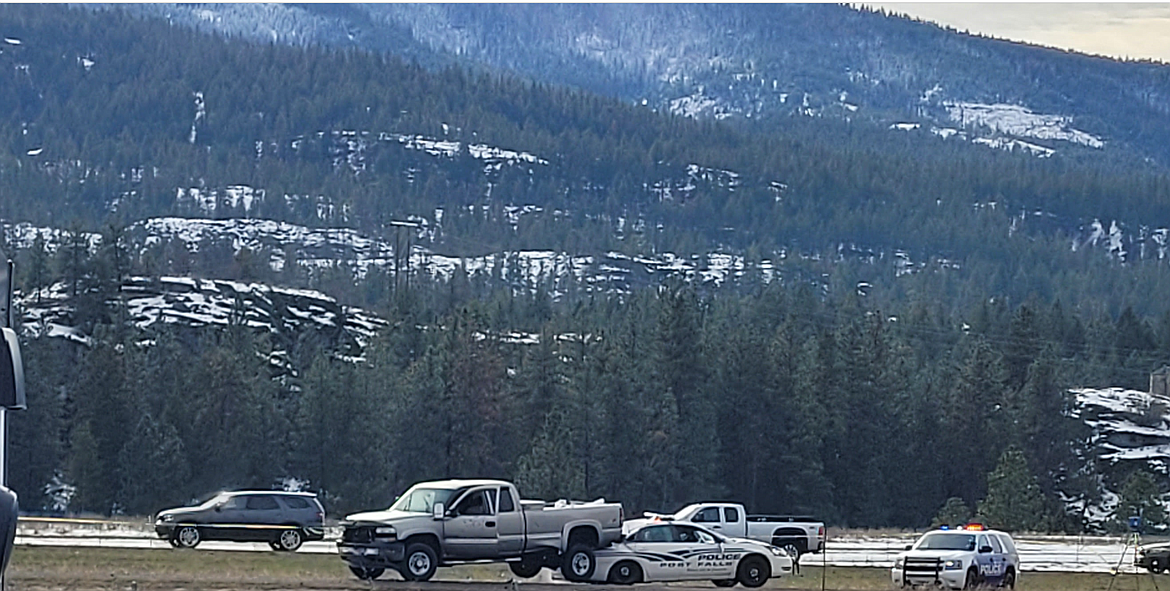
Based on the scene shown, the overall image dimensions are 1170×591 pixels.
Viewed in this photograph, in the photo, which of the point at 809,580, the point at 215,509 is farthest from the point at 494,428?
the point at 809,580

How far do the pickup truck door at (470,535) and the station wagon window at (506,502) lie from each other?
257 millimetres

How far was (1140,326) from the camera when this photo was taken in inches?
5364

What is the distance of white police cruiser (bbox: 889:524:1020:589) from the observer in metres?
31.1

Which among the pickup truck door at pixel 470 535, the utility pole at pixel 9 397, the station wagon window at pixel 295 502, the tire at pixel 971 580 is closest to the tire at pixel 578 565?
the pickup truck door at pixel 470 535

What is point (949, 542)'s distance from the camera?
31891 millimetres

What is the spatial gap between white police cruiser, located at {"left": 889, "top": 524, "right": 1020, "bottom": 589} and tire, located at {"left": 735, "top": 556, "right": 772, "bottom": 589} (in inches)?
120

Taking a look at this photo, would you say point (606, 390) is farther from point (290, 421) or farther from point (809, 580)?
point (809, 580)

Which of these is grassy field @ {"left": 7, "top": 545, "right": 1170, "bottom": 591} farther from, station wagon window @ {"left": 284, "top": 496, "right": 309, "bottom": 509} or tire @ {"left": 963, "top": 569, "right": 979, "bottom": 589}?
station wagon window @ {"left": 284, "top": 496, "right": 309, "bottom": 509}

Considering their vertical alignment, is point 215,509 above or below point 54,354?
above

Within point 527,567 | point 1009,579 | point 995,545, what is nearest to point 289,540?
point 527,567

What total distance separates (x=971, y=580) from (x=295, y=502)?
16.2 metres

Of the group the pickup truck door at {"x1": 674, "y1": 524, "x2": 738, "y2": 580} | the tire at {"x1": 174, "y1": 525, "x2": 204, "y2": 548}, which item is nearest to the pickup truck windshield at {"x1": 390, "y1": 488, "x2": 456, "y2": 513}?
the pickup truck door at {"x1": 674, "y1": 524, "x2": 738, "y2": 580}

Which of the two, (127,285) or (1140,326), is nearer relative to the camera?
(127,285)

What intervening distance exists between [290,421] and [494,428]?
9.98 m
